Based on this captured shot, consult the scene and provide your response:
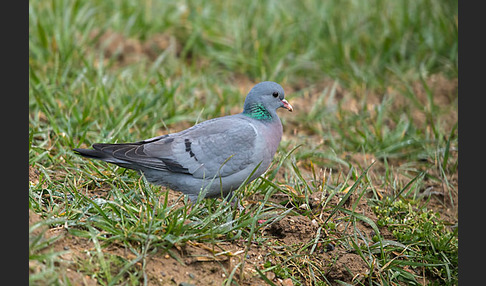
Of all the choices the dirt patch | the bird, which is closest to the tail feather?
the bird

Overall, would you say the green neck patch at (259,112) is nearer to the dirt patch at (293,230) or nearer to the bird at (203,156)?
the bird at (203,156)

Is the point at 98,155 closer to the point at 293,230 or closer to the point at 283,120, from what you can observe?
the point at 293,230

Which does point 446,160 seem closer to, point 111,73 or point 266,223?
point 266,223

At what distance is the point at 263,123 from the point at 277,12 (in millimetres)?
3778

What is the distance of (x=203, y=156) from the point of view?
4309mm

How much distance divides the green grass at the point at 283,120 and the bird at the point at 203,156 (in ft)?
0.63

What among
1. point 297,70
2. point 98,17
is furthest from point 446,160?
point 98,17

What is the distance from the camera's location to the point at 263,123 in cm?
453

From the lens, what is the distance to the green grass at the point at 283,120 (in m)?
4.00

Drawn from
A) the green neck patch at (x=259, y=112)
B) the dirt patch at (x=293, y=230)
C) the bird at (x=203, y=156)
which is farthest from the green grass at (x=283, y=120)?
the green neck patch at (x=259, y=112)

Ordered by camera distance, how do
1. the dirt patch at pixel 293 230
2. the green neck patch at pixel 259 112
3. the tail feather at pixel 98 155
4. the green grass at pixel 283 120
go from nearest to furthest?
the green grass at pixel 283 120 < the tail feather at pixel 98 155 < the dirt patch at pixel 293 230 < the green neck patch at pixel 259 112

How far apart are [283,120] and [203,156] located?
2.31 metres

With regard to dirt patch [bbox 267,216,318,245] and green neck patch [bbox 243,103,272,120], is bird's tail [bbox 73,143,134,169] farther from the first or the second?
dirt patch [bbox 267,216,318,245]

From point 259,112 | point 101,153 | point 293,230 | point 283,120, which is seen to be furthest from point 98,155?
point 283,120
